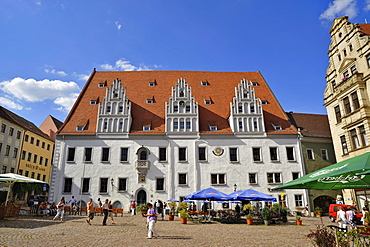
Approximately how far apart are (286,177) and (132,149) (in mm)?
18619

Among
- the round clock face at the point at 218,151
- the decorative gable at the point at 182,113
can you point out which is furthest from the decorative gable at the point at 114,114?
the round clock face at the point at 218,151

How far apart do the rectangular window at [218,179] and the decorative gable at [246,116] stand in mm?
5767

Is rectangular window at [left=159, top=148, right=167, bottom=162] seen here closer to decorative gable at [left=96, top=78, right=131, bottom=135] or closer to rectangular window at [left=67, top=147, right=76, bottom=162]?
decorative gable at [left=96, top=78, right=131, bottom=135]

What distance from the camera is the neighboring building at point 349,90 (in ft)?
77.2

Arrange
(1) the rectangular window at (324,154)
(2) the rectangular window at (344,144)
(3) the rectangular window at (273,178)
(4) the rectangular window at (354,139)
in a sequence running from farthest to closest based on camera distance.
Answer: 1. (1) the rectangular window at (324,154)
2. (3) the rectangular window at (273,178)
3. (2) the rectangular window at (344,144)
4. (4) the rectangular window at (354,139)

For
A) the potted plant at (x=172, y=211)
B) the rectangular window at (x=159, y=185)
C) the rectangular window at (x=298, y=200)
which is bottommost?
the potted plant at (x=172, y=211)

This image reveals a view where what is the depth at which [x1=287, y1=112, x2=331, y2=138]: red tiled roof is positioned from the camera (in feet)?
111

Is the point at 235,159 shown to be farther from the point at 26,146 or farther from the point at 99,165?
the point at 26,146

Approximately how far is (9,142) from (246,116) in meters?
33.3

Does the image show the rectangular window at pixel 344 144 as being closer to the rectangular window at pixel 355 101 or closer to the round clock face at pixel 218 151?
the rectangular window at pixel 355 101

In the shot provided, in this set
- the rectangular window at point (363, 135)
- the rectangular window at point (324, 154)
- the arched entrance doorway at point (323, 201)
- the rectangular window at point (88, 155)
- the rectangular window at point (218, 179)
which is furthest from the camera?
the rectangular window at point (324, 154)

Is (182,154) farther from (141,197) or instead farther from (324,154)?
(324,154)

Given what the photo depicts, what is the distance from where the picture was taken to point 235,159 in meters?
32.2

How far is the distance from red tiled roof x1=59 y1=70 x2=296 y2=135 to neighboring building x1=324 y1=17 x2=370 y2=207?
6.76m
